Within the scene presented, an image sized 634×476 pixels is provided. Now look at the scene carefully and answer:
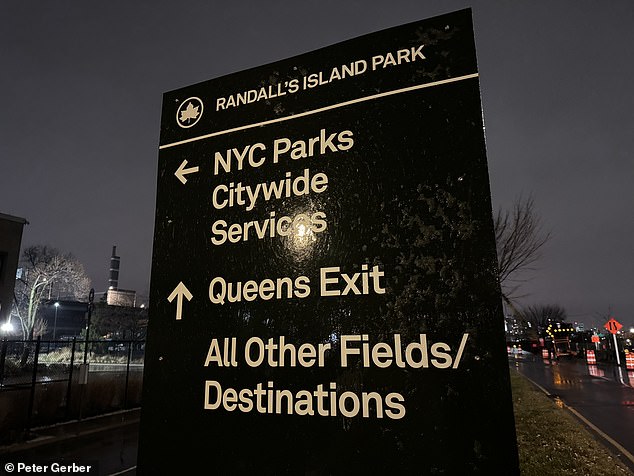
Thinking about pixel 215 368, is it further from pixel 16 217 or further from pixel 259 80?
pixel 16 217

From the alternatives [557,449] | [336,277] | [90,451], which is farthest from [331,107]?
[90,451]

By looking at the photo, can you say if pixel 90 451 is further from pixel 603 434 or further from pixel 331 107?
pixel 603 434

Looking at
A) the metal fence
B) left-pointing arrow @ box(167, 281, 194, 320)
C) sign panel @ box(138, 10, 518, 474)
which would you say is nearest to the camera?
sign panel @ box(138, 10, 518, 474)

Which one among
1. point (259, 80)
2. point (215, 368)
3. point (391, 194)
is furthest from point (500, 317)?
point (259, 80)

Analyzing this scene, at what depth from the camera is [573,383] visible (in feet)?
57.9

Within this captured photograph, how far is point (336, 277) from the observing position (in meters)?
1.54

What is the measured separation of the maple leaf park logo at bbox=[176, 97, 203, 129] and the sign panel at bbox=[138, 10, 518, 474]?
83mm

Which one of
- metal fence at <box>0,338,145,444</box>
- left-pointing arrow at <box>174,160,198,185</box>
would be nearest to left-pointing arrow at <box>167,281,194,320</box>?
left-pointing arrow at <box>174,160,198,185</box>

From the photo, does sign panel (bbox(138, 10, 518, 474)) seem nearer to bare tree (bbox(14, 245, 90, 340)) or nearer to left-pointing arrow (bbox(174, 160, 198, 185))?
left-pointing arrow (bbox(174, 160, 198, 185))

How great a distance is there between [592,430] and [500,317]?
1020cm

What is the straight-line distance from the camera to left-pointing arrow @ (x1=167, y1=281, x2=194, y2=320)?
1.75m

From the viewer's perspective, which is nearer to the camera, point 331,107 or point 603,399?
point 331,107

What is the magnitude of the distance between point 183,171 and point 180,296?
1.79 feet

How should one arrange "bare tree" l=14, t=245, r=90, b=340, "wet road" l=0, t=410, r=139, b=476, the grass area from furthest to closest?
"bare tree" l=14, t=245, r=90, b=340, "wet road" l=0, t=410, r=139, b=476, the grass area
